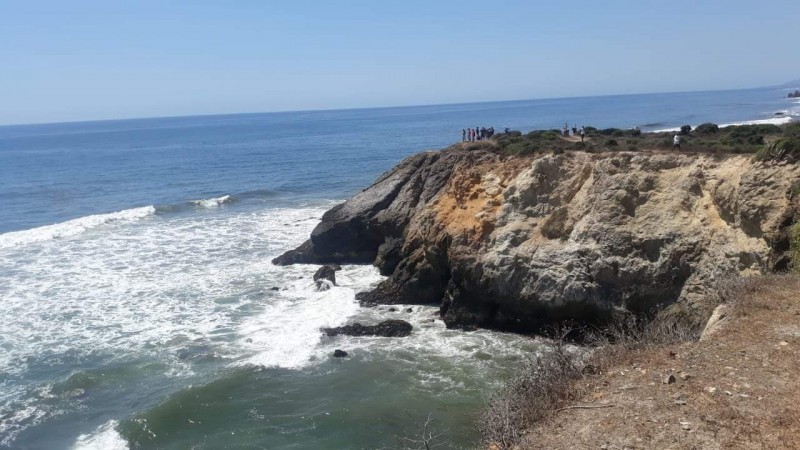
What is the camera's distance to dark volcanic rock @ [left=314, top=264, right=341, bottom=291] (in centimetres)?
2661

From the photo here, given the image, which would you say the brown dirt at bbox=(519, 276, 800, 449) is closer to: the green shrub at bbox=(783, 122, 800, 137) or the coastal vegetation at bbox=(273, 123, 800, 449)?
the coastal vegetation at bbox=(273, 123, 800, 449)

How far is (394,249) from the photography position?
28188mm

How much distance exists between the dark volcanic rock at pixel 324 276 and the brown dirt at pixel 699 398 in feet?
54.8

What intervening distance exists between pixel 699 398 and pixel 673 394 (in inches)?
14.8

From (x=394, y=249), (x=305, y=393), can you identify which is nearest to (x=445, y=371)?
(x=305, y=393)

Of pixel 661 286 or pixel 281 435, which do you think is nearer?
pixel 281 435

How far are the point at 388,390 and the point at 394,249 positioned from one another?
1147 cm

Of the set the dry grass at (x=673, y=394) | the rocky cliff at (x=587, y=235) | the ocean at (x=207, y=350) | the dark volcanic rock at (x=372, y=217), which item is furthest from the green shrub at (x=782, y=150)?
the dark volcanic rock at (x=372, y=217)

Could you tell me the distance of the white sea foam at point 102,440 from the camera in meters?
15.2

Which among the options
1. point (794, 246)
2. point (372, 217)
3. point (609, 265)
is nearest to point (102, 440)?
point (609, 265)

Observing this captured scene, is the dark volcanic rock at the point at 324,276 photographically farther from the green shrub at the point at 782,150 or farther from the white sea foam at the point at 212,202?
the white sea foam at the point at 212,202

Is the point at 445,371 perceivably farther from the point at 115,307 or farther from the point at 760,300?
the point at 115,307

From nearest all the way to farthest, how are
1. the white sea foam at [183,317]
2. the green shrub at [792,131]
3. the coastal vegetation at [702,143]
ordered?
the coastal vegetation at [702,143] → the white sea foam at [183,317] → the green shrub at [792,131]

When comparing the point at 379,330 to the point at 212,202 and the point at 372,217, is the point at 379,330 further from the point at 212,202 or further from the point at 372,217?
the point at 212,202
